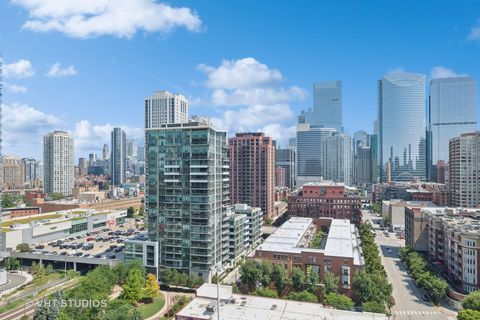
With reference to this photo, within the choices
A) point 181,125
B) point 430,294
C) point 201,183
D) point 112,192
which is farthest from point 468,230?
point 112,192

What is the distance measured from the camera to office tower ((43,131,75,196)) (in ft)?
538

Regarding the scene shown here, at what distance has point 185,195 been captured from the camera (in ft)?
169

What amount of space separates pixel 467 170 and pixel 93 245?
108 meters

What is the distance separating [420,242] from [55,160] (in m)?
159

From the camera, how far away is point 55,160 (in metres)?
164

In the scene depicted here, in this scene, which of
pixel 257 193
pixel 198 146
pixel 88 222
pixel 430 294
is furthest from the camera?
pixel 257 193

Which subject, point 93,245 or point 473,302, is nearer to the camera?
point 473,302

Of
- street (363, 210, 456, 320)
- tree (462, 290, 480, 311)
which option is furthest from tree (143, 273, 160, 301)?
tree (462, 290, 480, 311)

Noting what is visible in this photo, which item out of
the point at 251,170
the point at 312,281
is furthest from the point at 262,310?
the point at 251,170

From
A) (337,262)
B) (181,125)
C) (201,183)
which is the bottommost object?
(337,262)

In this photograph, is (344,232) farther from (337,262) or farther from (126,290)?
(126,290)

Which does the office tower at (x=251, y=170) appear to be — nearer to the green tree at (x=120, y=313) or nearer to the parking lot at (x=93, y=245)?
the parking lot at (x=93, y=245)

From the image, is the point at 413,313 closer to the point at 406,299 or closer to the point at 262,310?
the point at 406,299

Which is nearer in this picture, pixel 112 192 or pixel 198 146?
pixel 198 146
